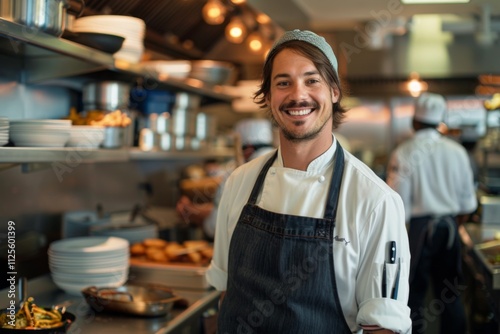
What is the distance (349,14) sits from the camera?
3.86 m

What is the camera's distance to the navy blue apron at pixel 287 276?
1860mm

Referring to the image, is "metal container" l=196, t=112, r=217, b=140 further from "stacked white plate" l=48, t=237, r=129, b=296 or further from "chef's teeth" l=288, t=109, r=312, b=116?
"chef's teeth" l=288, t=109, r=312, b=116

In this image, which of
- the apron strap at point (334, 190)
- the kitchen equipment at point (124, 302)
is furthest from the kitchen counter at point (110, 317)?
the apron strap at point (334, 190)

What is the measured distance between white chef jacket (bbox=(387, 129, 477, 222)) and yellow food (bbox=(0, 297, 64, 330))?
284cm

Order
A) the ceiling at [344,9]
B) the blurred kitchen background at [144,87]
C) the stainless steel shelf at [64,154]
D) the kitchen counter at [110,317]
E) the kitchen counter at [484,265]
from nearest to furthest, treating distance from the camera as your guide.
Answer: the stainless steel shelf at [64,154] → the kitchen counter at [110,317] → the blurred kitchen background at [144,87] → the kitchen counter at [484,265] → the ceiling at [344,9]

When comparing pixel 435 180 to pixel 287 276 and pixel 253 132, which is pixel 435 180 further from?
pixel 287 276

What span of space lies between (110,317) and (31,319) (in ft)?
1.43

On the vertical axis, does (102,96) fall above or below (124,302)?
above

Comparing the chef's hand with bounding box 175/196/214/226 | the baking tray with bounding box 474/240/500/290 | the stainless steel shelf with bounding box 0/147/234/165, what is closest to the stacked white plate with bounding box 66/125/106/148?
the stainless steel shelf with bounding box 0/147/234/165

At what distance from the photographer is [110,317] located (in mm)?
2492

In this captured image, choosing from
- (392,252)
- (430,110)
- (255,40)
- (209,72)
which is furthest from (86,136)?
(430,110)

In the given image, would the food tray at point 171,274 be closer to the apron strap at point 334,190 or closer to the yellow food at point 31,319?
the yellow food at point 31,319

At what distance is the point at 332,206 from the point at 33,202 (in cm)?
154

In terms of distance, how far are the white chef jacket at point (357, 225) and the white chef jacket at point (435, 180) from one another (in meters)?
2.57
